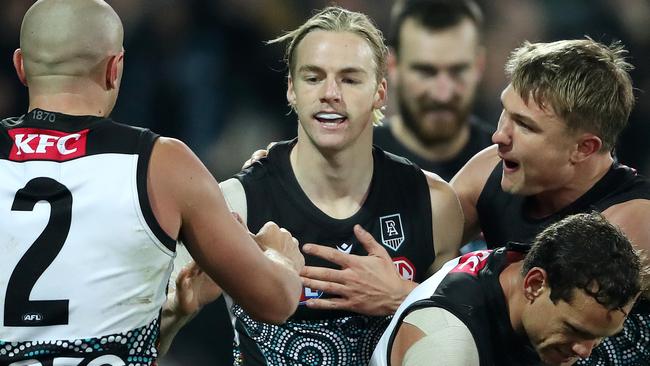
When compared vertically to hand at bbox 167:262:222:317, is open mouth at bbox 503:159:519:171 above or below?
above

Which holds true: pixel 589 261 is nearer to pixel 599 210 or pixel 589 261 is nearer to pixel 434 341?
pixel 434 341

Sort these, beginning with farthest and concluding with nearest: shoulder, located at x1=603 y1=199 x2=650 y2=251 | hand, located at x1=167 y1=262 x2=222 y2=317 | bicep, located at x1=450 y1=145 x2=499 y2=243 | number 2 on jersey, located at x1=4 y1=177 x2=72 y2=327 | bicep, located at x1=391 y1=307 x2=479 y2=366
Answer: bicep, located at x1=450 y1=145 x2=499 y2=243 < shoulder, located at x1=603 y1=199 x2=650 y2=251 < hand, located at x1=167 y1=262 x2=222 y2=317 < bicep, located at x1=391 y1=307 x2=479 y2=366 < number 2 on jersey, located at x1=4 y1=177 x2=72 y2=327

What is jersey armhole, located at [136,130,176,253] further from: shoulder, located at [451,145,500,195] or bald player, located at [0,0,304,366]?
shoulder, located at [451,145,500,195]

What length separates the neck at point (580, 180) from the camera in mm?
3451

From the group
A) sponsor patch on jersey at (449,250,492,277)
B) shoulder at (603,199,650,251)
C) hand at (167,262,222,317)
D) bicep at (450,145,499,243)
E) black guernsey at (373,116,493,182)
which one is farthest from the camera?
black guernsey at (373,116,493,182)

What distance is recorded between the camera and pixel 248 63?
20.5 ft

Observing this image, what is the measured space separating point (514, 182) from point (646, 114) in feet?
11.2

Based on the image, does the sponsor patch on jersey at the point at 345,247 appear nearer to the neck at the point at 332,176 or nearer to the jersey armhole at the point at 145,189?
the neck at the point at 332,176

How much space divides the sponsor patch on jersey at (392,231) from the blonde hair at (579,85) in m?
0.62

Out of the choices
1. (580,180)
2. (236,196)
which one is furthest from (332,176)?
(580,180)

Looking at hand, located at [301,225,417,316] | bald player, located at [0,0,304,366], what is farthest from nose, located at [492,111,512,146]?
bald player, located at [0,0,304,366]

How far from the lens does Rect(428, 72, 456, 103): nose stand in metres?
5.95

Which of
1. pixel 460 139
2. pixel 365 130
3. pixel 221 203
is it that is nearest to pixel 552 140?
pixel 365 130

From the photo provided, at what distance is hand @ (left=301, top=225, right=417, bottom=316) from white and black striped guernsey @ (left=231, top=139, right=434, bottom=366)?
0.35 ft
